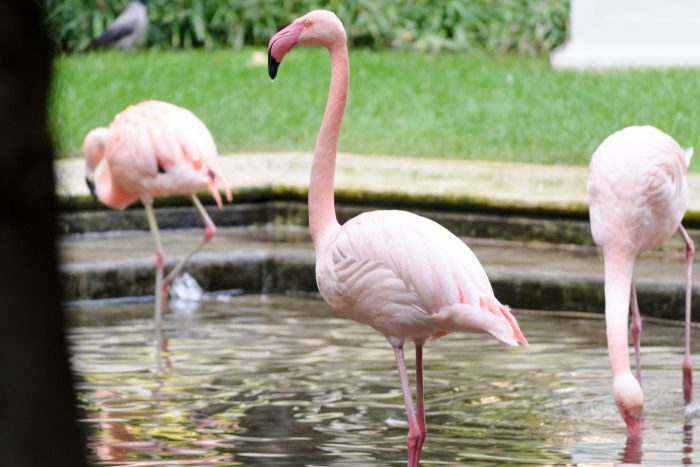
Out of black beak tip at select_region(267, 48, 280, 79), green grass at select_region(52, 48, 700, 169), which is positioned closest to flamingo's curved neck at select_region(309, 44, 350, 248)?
black beak tip at select_region(267, 48, 280, 79)

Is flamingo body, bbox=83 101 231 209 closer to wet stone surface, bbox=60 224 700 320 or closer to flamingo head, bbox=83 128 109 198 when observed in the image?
flamingo head, bbox=83 128 109 198

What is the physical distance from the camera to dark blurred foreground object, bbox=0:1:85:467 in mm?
1936

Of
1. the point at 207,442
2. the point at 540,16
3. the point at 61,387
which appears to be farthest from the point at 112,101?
the point at 61,387

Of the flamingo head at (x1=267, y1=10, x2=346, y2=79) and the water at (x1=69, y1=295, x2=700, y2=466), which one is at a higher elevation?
the flamingo head at (x1=267, y1=10, x2=346, y2=79)

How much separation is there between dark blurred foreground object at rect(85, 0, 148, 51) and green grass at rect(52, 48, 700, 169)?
25cm

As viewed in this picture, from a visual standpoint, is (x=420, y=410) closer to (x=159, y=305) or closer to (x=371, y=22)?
(x=159, y=305)

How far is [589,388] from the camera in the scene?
5.91 meters

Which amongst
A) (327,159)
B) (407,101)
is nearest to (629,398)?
(327,159)

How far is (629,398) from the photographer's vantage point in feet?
15.5

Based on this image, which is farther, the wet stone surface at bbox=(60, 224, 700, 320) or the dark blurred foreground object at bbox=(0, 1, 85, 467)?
the wet stone surface at bbox=(60, 224, 700, 320)

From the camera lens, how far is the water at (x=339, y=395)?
198 inches

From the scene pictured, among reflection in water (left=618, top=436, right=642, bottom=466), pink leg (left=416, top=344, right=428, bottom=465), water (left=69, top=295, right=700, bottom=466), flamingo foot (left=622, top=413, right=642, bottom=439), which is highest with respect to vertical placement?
pink leg (left=416, top=344, right=428, bottom=465)

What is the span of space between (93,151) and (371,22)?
805 centimetres

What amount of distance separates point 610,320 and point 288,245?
12.1ft
